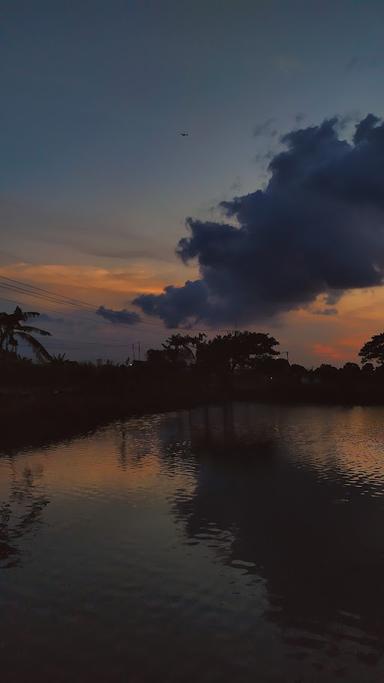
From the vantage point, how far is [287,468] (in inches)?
1056

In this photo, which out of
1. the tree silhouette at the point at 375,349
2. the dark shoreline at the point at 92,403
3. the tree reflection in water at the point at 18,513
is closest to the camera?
the tree reflection in water at the point at 18,513

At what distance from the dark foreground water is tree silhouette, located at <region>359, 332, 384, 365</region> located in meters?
75.8

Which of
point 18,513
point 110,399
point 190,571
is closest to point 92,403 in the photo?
point 110,399

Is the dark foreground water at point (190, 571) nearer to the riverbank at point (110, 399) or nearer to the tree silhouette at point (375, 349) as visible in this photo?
the riverbank at point (110, 399)

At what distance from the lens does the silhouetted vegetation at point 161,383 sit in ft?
150

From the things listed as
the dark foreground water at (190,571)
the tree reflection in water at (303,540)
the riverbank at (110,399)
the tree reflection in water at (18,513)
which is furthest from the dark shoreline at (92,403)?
the tree reflection in water at (303,540)

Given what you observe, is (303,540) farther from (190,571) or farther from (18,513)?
(18,513)

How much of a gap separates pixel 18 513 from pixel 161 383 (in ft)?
217

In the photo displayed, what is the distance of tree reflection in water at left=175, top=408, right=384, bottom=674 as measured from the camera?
10.3m

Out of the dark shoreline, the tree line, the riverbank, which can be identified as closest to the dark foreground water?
the dark shoreline

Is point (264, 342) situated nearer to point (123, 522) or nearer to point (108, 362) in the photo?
point (108, 362)

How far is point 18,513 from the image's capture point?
1784 centimetres

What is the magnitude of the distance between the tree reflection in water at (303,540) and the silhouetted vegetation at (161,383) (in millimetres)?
17292

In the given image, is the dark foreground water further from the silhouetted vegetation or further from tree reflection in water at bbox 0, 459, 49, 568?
the silhouetted vegetation
